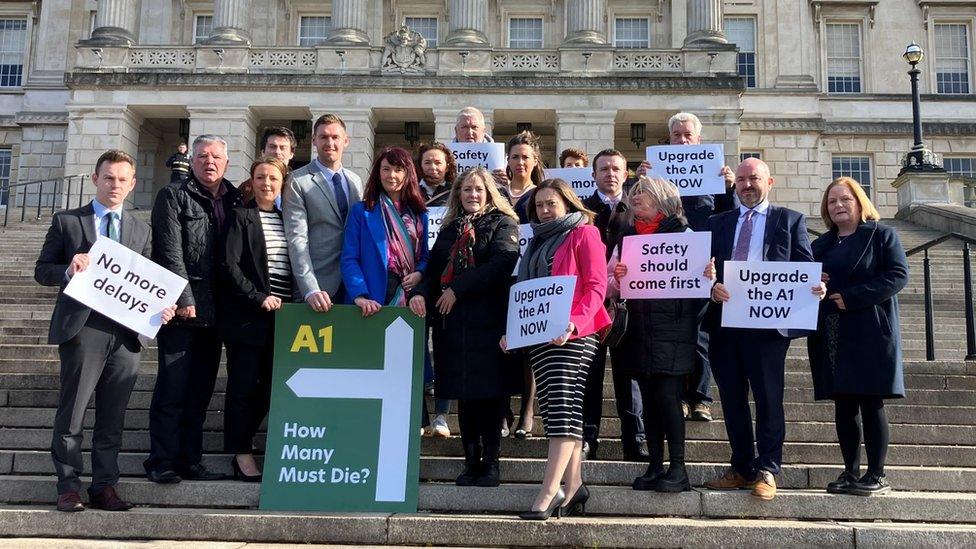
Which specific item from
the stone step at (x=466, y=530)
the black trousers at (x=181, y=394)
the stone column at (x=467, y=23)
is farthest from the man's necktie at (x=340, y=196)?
the stone column at (x=467, y=23)

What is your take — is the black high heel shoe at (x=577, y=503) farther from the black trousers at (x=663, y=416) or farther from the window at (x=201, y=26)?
the window at (x=201, y=26)

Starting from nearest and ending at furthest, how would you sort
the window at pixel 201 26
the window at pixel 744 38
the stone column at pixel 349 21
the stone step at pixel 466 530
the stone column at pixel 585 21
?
the stone step at pixel 466 530 < the stone column at pixel 585 21 < the stone column at pixel 349 21 < the window at pixel 744 38 < the window at pixel 201 26

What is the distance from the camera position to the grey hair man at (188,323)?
6.59m

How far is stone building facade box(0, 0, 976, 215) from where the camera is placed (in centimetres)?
2845

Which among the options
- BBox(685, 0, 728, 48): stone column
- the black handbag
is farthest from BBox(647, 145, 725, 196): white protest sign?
BBox(685, 0, 728, 48): stone column

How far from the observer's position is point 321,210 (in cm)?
718

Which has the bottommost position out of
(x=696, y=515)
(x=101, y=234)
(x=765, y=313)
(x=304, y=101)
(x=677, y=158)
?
(x=696, y=515)

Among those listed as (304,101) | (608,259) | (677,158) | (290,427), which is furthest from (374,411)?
(304,101)

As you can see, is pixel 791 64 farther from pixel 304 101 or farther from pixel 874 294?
pixel 874 294

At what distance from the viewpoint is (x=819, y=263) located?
21.3 ft

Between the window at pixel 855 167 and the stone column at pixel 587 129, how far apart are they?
11.9 metres

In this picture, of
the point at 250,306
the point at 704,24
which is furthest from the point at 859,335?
the point at 704,24

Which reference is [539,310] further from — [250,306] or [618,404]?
[250,306]

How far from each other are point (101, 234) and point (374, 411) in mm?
2500
